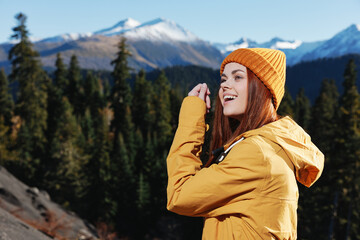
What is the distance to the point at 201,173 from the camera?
221 centimetres

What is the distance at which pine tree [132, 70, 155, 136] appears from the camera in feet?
175

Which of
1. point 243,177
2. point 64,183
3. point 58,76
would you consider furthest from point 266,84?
point 58,76

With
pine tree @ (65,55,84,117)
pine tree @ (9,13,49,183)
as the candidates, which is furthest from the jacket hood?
pine tree @ (65,55,84,117)

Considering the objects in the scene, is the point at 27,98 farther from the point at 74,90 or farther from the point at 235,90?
the point at 235,90

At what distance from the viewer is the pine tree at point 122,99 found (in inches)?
1751

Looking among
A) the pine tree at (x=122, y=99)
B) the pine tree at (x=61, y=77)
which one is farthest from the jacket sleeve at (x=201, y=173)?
the pine tree at (x=61, y=77)

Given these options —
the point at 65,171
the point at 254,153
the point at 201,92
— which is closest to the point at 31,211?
the point at 201,92

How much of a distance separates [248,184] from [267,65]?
983mm

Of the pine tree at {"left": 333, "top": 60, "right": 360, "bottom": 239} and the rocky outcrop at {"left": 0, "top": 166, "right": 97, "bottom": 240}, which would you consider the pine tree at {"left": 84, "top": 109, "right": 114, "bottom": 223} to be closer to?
the rocky outcrop at {"left": 0, "top": 166, "right": 97, "bottom": 240}

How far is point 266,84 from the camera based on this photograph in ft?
7.94

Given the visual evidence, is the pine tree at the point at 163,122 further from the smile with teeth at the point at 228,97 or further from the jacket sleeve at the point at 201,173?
the jacket sleeve at the point at 201,173

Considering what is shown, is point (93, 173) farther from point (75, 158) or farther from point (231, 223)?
point (231, 223)

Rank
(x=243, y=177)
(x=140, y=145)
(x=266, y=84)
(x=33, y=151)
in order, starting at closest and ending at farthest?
(x=243, y=177), (x=266, y=84), (x=33, y=151), (x=140, y=145)

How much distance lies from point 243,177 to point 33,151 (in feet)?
137
